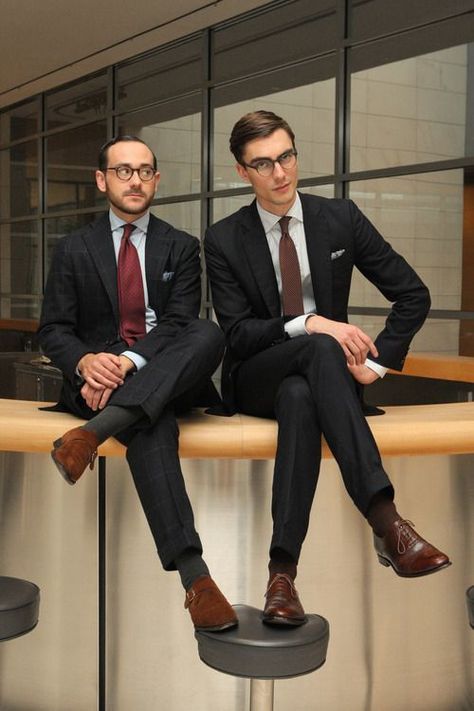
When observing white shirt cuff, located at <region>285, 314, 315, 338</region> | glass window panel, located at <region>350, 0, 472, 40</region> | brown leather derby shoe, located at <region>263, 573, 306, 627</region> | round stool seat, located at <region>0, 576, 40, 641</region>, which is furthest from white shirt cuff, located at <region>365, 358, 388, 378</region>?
glass window panel, located at <region>350, 0, 472, 40</region>

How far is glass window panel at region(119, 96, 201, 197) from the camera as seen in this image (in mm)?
8008

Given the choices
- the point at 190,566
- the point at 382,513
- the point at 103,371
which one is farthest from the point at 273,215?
the point at 190,566

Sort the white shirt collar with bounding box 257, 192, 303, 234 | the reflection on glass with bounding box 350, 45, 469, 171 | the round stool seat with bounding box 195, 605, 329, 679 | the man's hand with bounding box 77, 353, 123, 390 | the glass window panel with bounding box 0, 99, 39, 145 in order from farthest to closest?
the glass window panel with bounding box 0, 99, 39, 145
the reflection on glass with bounding box 350, 45, 469, 171
the white shirt collar with bounding box 257, 192, 303, 234
the man's hand with bounding box 77, 353, 123, 390
the round stool seat with bounding box 195, 605, 329, 679

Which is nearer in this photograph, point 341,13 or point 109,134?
point 341,13

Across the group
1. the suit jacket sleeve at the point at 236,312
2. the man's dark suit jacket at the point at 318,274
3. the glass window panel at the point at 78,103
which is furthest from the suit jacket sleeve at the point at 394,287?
the glass window panel at the point at 78,103

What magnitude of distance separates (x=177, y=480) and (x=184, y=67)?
21.7ft

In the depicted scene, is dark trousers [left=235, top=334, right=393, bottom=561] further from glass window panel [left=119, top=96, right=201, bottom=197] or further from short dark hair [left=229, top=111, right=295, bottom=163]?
glass window panel [left=119, top=96, right=201, bottom=197]

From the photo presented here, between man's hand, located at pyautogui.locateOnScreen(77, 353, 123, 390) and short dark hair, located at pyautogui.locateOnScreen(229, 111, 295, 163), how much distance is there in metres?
0.72

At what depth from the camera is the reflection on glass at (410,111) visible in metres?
5.70

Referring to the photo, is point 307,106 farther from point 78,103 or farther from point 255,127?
point 255,127

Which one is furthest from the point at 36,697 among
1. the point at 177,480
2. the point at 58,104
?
the point at 58,104

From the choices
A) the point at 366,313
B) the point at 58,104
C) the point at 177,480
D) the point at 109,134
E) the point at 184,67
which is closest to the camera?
the point at 177,480

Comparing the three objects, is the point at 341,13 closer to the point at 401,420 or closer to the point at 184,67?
the point at 184,67

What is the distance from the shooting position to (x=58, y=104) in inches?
397
